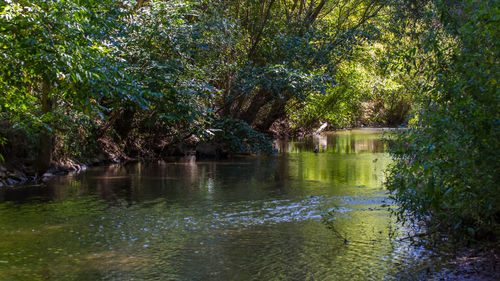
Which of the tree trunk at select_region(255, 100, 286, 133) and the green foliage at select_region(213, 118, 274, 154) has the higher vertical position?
the tree trunk at select_region(255, 100, 286, 133)

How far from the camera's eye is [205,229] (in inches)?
402

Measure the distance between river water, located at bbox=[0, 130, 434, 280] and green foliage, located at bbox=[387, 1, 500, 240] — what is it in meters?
1.13

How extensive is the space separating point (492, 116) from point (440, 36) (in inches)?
89.2

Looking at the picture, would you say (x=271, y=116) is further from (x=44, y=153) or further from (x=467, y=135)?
(x=467, y=135)

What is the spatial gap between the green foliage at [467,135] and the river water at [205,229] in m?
1.13

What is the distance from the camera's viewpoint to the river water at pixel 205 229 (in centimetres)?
769

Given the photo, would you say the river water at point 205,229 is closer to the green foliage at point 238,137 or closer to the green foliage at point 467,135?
the green foliage at point 467,135

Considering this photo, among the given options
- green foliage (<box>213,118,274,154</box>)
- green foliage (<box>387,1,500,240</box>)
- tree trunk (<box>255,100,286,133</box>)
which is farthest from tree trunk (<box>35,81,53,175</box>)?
tree trunk (<box>255,100,286,133</box>)

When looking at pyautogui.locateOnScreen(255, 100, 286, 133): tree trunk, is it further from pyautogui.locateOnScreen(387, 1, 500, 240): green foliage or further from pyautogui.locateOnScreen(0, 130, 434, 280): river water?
pyautogui.locateOnScreen(387, 1, 500, 240): green foliage

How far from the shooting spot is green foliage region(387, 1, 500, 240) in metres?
6.30

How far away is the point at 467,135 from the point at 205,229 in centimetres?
545

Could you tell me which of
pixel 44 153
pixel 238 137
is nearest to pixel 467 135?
pixel 44 153

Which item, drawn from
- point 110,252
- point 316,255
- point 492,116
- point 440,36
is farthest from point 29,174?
point 492,116

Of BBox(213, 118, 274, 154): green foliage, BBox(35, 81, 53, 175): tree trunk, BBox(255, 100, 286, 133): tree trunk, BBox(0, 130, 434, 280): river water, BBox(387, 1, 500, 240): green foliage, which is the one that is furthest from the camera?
BBox(255, 100, 286, 133): tree trunk
